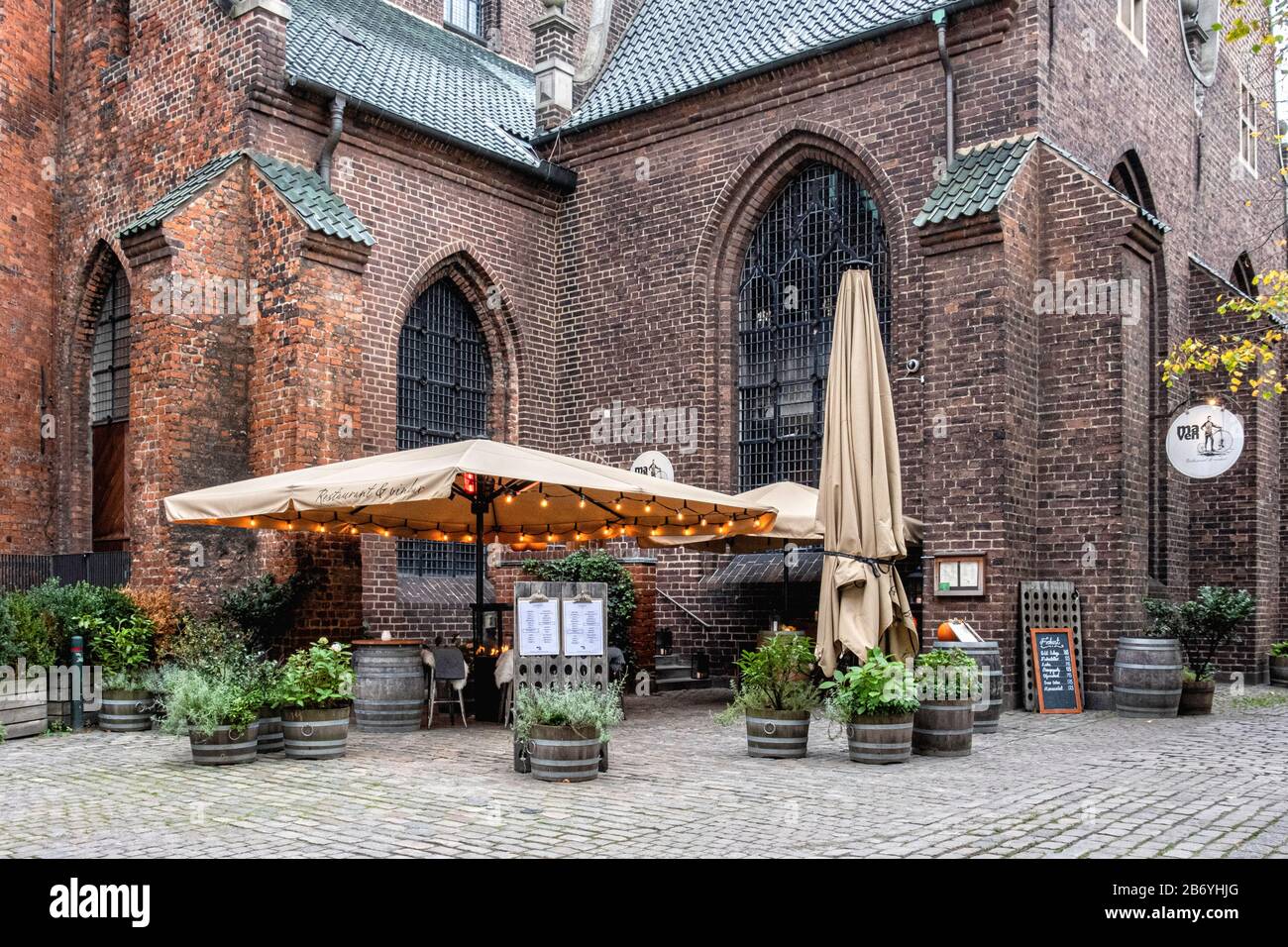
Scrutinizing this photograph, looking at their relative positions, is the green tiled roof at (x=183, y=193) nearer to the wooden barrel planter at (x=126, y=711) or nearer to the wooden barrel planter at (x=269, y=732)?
the wooden barrel planter at (x=126, y=711)

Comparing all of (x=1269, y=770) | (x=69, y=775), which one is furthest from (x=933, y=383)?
(x=69, y=775)

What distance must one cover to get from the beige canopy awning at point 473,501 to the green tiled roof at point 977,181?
12.6ft

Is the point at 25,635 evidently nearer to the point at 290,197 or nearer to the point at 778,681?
the point at 290,197

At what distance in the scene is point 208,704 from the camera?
8.85m

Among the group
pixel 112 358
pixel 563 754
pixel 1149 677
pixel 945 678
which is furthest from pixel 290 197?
pixel 1149 677

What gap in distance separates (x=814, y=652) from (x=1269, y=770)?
3.36 metres

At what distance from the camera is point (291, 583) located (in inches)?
529

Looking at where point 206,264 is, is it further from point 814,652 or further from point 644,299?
point 814,652

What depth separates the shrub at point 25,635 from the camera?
1100 centimetres

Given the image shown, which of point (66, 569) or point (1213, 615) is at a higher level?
point (66, 569)

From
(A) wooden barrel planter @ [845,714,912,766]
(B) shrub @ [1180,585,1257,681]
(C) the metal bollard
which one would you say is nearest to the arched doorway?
(C) the metal bollard

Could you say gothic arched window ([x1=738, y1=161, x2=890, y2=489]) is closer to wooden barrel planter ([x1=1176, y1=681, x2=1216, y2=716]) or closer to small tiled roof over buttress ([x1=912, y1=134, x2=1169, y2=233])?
small tiled roof over buttress ([x1=912, y1=134, x2=1169, y2=233])

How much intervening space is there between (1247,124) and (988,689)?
14.1m

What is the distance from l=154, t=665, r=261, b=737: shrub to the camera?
8.84 meters
